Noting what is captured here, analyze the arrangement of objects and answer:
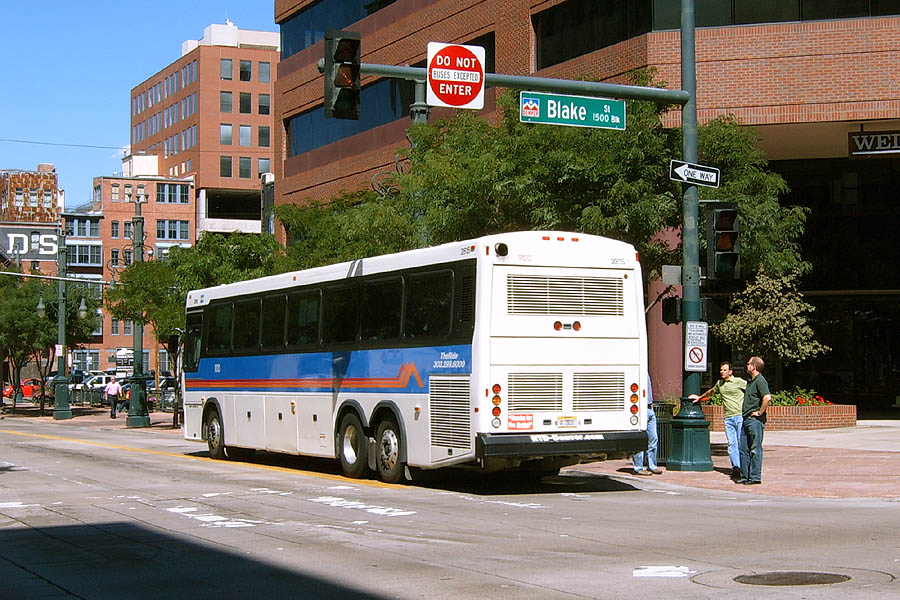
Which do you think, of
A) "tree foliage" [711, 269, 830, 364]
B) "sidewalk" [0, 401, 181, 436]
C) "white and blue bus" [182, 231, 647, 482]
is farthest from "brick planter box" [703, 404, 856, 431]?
"sidewalk" [0, 401, 181, 436]

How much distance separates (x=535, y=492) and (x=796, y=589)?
8.33 meters

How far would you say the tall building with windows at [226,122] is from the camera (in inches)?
4343

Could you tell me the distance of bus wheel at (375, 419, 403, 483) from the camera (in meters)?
17.5

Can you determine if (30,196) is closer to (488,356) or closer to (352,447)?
(352,447)

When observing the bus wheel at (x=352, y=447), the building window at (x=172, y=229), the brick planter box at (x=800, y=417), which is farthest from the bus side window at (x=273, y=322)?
the building window at (x=172, y=229)

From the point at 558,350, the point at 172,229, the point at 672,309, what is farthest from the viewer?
the point at 172,229

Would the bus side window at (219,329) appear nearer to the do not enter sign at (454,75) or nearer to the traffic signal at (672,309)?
the do not enter sign at (454,75)

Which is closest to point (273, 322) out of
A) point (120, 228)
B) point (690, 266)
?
point (690, 266)

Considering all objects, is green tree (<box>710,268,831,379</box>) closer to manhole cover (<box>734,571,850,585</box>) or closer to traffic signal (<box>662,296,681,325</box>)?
traffic signal (<box>662,296,681,325</box>)

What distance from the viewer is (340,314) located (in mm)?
19094

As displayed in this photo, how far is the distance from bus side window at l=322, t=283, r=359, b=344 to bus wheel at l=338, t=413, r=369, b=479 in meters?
1.31

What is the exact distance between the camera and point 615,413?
1625 cm

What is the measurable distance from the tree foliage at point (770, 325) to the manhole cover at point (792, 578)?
20819mm

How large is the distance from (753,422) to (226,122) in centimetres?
9934
